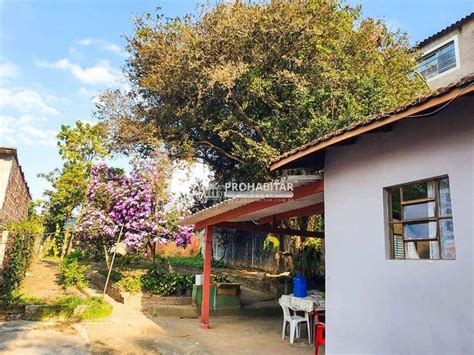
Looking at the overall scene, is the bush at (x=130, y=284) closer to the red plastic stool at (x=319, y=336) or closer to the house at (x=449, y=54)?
the red plastic stool at (x=319, y=336)

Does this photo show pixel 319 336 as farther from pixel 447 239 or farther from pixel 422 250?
pixel 447 239

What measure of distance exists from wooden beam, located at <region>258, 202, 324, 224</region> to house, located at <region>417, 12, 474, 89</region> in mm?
10598

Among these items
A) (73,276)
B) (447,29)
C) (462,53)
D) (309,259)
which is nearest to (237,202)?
(309,259)

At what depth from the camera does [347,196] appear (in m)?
5.82

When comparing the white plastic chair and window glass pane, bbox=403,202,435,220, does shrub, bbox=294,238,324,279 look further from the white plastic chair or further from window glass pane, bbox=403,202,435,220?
window glass pane, bbox=403,202,435,220

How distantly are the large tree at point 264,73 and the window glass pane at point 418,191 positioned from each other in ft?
23.3

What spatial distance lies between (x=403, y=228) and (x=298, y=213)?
15.3ft

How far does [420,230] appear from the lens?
15.9 feet

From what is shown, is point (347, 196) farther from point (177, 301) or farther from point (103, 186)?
point (103, 186)

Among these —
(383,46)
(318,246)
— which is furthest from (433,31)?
(318,246)

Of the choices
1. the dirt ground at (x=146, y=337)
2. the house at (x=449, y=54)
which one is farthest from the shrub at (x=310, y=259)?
the house at (x=449, y=54)

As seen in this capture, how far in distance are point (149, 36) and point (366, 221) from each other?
11492 millimetres

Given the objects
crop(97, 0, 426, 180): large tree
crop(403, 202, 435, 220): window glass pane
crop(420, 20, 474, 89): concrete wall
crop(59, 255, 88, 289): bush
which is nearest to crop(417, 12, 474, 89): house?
crop(420, 20, 474, 89): concrete wall

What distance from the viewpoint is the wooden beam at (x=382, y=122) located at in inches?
146
